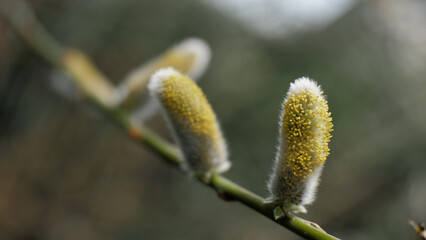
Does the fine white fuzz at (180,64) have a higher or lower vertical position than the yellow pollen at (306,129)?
lower

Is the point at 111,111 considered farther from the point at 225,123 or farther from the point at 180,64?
the point at 225,123

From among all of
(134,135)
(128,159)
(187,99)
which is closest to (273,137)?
(128,159)

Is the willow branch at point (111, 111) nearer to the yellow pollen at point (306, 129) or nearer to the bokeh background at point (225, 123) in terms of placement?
the yellow pollen at point (306, 129)

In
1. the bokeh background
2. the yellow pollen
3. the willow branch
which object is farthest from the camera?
the bokeh background

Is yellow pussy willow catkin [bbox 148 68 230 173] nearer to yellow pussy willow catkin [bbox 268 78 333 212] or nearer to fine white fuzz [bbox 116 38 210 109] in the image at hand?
yellow pussy willow catkin [bbox 268 78 333 212]

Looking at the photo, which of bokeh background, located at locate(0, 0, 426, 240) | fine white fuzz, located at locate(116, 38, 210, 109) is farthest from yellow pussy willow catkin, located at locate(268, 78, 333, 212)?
bokeh background, located at locate(0, 0, 426, 240)

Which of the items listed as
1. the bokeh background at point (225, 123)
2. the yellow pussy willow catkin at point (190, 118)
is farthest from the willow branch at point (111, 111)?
the bokeh background at point (225, 123)

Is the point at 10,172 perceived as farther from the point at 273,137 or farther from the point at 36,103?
the point at 273,137
